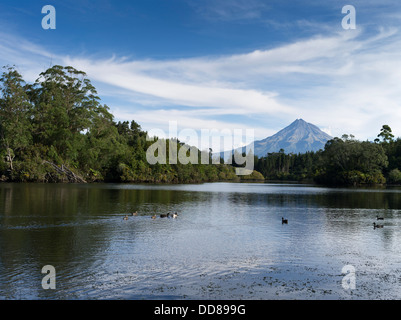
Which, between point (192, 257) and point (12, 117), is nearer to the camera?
point (192, 257)

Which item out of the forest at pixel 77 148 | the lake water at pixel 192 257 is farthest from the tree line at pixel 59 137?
the lake water at pixel 192 257

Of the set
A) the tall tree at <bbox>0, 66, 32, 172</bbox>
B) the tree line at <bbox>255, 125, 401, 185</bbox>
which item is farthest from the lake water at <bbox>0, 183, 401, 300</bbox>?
the tree line at <bbox>255, 125, 401, 185</bbox>

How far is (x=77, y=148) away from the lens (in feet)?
285

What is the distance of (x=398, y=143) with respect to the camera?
13312cm

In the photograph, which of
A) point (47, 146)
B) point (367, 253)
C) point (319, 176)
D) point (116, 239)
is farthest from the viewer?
point (319, 176)

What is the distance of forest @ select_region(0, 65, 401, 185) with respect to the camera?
7756 centimetres

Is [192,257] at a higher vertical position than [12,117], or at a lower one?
lower

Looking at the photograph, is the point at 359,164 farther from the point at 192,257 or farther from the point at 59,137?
the point at 192,257

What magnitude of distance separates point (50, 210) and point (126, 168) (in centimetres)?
7153

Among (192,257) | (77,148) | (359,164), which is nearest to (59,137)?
(77,148)

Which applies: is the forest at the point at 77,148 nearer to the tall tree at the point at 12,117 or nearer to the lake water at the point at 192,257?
the tall tree at the point at 12,117

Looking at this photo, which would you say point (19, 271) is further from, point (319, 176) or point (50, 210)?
point (319, 176)

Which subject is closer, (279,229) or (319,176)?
(279,229)
